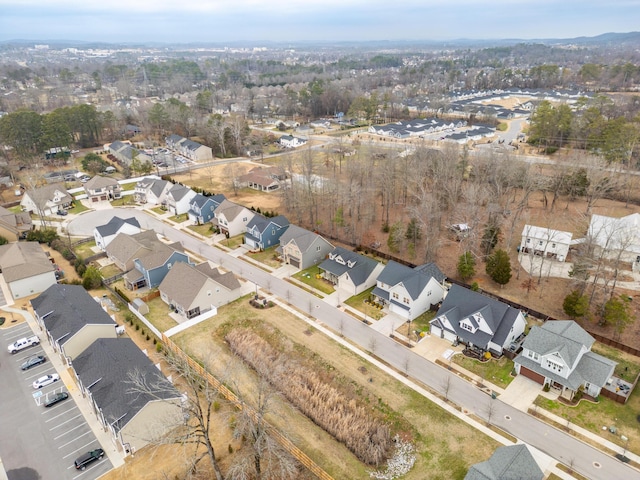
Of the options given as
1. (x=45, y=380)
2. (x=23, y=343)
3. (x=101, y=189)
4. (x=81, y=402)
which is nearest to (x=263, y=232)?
(x=23, y=343)

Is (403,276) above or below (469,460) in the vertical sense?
above

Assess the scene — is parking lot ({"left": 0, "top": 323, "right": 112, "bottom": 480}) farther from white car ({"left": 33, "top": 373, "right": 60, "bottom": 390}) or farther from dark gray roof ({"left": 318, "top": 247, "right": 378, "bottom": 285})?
dark gray roof ({"left": 318, "top": 247, "right": 378, "bottom": 285})

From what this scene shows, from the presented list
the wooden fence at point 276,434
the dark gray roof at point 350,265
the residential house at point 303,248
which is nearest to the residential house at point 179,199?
the residential house at point 303,248

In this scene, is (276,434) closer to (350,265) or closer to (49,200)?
(350,265)

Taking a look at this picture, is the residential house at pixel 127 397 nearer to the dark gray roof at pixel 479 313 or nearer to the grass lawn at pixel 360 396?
the grass lawn at pixel 360 396

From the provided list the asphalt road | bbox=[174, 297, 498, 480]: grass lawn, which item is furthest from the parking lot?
the asphalt road

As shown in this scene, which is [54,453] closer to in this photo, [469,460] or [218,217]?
[469,460]

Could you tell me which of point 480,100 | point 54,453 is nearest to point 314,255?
point 54,453
